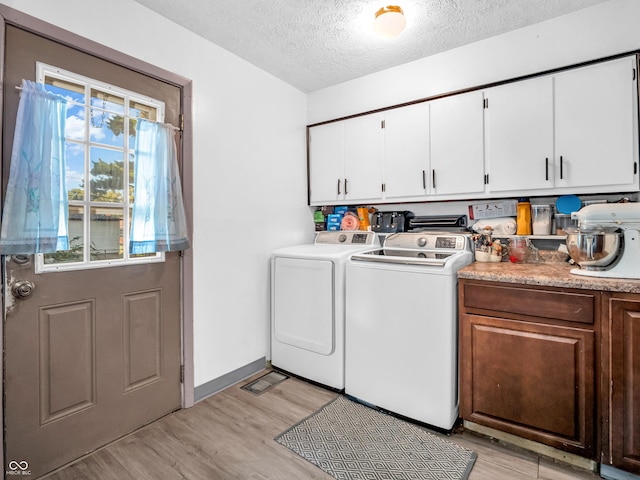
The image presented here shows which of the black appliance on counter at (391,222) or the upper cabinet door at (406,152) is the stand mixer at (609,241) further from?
the black appliance on counter at (391,222)

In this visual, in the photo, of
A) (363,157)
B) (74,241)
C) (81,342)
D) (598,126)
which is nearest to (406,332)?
(363,157)

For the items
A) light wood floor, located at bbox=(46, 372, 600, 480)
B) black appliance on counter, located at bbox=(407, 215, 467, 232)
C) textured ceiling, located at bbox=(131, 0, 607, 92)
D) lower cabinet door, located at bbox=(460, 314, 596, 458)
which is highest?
textured ceiling, located at bbox=(131, 0, 607, 92)

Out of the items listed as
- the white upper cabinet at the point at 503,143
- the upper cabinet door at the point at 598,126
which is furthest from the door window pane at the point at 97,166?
the upper cabinet door at the point at 598,126

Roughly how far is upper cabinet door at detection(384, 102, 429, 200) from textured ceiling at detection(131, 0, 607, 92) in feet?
1.49

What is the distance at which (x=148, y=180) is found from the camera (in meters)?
1.96

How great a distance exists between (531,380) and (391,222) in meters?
1.54

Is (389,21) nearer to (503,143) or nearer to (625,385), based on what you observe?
(503,143)

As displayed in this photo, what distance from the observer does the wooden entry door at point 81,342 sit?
→ 1.54 metres

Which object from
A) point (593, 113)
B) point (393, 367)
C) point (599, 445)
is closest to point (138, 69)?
point (393, 367)

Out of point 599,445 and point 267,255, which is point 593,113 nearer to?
point 599,445

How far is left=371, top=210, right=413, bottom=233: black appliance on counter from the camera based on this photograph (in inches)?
112

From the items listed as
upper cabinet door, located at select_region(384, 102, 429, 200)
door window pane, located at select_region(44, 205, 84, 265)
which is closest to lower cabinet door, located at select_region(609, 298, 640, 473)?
upper cabinet door, located at select_region(384, 102, 429, 200)

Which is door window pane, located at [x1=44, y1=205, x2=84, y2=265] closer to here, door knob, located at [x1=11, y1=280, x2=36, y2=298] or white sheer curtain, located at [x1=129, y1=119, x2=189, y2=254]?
door knob, located at [x1=11, y1=280, x2=36, y2=298]

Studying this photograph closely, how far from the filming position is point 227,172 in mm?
2492
